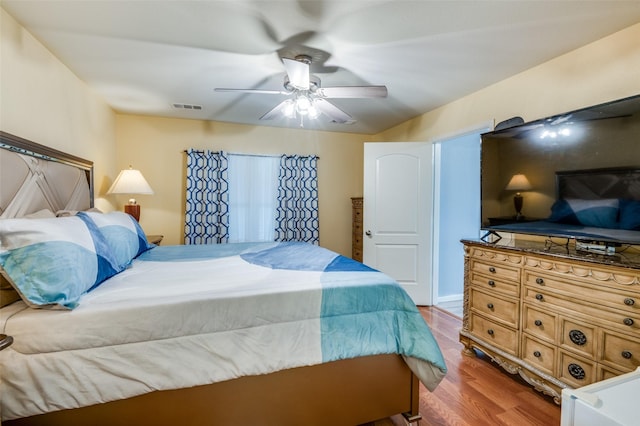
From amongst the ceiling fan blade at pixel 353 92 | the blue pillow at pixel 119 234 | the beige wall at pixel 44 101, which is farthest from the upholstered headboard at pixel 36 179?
the ceiling fan blade at pixel 353 92

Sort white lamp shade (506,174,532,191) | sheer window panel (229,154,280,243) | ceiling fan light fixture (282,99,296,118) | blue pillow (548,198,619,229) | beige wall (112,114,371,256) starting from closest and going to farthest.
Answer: blue pillow (548,198,619,229), white lamp shade (506,174,532,191), ceiling fan light fixture (282,99,296,118), beige wall (112,114,371,256), sheer window panel (229,154,280,243)

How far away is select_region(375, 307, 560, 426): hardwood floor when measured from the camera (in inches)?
66.5

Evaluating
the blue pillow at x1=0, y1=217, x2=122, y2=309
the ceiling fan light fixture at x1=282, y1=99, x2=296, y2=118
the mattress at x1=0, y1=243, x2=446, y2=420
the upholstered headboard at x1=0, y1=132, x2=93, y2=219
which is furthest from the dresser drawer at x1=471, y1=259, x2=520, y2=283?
the upholstered headboard at x1=0, y1=132, x2=93, y2=219

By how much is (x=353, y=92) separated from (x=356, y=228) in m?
2.47

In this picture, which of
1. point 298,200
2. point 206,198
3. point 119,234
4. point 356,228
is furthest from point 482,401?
point 206,198

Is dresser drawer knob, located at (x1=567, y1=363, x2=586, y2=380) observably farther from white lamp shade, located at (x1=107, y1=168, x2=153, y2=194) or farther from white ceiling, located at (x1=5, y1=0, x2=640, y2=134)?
white lamp shade, located at (x1=107, y1=168, x2=153, y2=194)

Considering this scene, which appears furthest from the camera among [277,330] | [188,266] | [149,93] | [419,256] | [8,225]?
[419,256]

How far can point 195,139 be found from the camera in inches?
155

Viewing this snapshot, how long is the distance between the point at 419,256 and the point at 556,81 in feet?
7.10

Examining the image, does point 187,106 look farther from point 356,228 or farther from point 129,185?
point 356,228

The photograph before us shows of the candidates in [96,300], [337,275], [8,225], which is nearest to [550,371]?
[337,275]

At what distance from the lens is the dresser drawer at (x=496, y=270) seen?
81.3 inches

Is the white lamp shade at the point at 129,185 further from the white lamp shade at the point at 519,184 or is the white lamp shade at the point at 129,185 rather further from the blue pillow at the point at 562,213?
the blue pillow at the point at 562,213

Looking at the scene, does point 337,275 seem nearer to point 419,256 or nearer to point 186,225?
point 419,256
